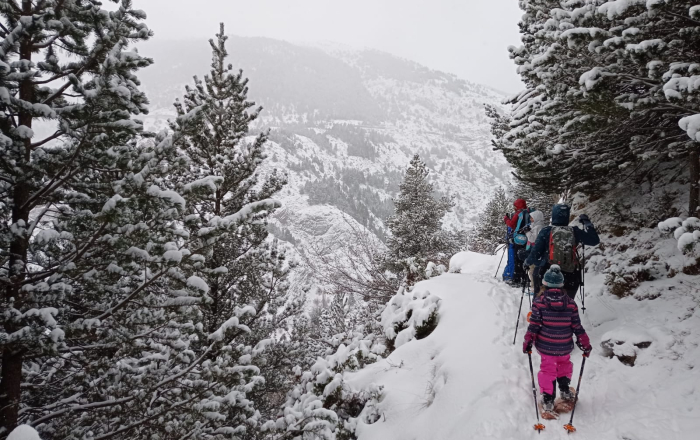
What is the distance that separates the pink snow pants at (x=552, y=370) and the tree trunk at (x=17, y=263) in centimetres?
549

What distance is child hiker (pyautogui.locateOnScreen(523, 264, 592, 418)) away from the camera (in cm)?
436

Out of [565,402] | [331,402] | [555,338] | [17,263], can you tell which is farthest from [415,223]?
[17,263]

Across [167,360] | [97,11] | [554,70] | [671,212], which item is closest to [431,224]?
[671,212]

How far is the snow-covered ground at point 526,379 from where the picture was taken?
3.99 metres

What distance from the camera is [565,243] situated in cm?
547

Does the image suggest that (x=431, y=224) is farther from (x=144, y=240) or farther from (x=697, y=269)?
(x=144, y=240)

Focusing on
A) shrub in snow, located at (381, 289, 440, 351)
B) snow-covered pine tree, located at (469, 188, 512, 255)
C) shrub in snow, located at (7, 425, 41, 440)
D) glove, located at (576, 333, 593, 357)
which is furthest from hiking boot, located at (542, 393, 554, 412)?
snow-covered pine tree, located at (469, 188, 512, 255)

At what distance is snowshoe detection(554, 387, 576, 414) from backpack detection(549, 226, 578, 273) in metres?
1.88

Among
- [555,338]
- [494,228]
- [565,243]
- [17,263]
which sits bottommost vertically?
[494,228]

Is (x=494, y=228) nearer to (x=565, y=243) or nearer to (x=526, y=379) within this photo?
(x=565, y=243)

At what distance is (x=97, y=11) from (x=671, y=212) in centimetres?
925

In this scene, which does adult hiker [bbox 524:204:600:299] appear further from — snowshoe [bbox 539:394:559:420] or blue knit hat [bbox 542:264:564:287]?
snowshoe [bbox 539:394:559:420]

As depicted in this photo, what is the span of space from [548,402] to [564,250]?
229cm

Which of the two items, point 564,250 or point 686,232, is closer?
point 686,232
